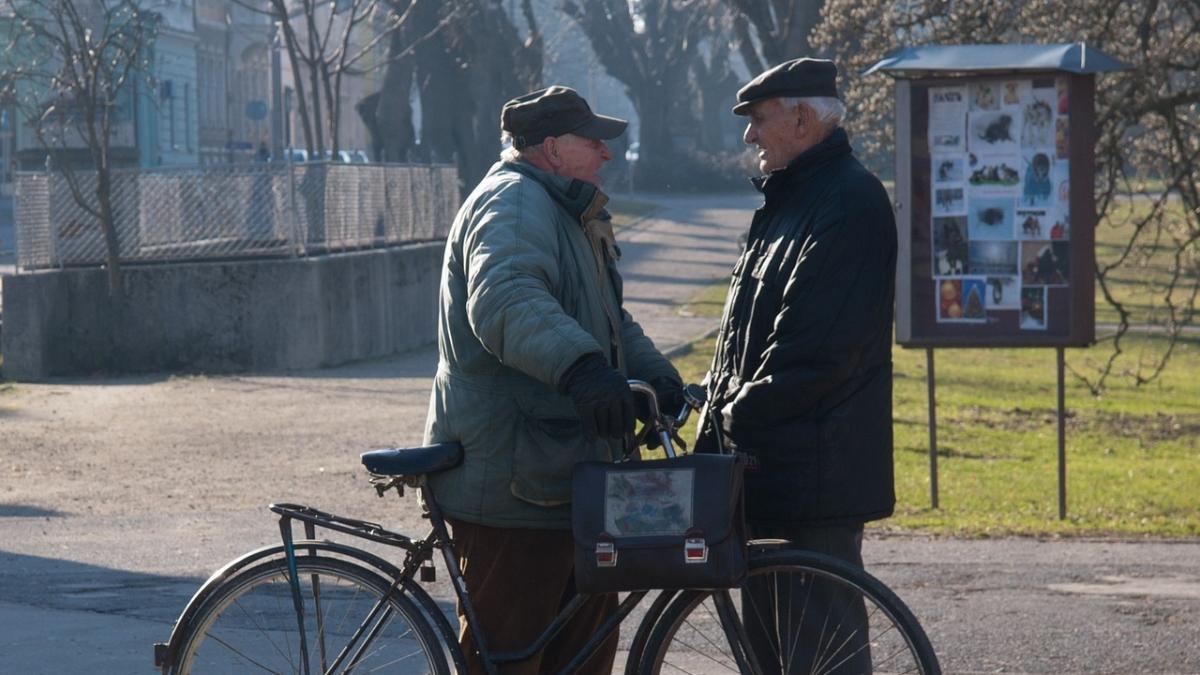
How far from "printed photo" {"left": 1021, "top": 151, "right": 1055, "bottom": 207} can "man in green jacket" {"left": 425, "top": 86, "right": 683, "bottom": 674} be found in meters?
4.96

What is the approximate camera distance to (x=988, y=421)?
44.4 feet

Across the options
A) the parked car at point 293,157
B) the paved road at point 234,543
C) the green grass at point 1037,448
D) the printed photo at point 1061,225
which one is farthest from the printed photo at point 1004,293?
the parked car at point 293,157

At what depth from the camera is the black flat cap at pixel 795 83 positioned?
4.29 meters

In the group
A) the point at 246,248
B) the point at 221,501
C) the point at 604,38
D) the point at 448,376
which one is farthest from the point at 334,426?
the point at 604,38

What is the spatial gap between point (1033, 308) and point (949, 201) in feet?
2.24

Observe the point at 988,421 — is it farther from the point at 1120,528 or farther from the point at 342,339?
the point at 342,339

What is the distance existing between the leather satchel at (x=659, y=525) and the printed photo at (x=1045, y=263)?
5.31 metres

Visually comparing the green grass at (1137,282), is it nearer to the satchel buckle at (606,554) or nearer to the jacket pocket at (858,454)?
the jacket pocket at (858,454)

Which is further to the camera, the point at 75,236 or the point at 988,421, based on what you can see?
the point at 75,236

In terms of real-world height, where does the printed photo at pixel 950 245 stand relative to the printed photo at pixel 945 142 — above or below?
below

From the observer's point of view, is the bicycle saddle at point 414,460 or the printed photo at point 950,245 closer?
the bicycle saddle at point 414,460

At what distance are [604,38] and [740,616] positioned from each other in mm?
52007

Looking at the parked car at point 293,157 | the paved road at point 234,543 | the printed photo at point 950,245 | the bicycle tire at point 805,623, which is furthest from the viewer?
the parked car at point 293,157

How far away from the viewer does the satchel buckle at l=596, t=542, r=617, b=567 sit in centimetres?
392
